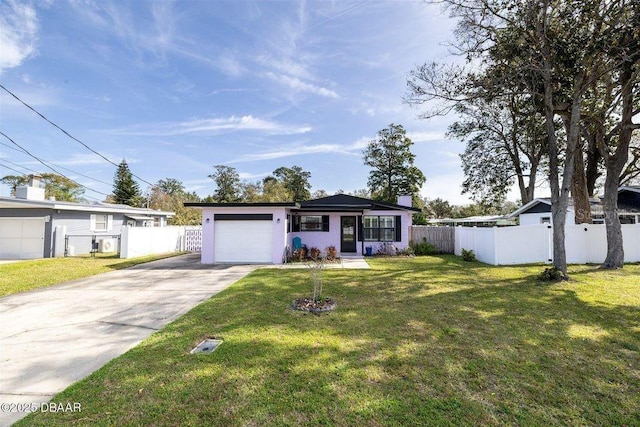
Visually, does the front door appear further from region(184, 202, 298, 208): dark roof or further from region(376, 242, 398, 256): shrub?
region(184, 202, 298, 208): dark roof

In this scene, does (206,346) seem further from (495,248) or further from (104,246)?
(104,246)

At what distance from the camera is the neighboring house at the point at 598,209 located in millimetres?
15547

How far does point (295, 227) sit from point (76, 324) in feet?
34.7

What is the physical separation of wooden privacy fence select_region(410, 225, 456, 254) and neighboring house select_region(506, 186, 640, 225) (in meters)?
5.81

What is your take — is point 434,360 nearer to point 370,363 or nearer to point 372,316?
point 370,363

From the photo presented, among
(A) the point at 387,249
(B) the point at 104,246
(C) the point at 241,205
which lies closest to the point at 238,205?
(C) the point at 241,205

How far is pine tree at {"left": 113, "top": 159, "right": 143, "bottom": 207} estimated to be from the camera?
37.3 metres

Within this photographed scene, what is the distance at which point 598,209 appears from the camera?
601 inches

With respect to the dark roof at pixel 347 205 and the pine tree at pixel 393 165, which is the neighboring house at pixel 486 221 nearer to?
the pine tree at pixel 393 165

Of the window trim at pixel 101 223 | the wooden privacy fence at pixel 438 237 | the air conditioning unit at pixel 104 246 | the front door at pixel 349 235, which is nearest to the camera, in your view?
the front door at pixel 349 235

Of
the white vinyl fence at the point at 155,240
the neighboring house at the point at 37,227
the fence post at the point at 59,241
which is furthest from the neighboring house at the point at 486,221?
the fence post at the point at 59,241

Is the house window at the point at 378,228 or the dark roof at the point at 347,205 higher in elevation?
the dark roof at the point at 347,205

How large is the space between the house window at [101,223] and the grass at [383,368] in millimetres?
15283

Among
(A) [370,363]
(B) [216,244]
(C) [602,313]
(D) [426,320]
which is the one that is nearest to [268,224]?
(B) [216,244]
